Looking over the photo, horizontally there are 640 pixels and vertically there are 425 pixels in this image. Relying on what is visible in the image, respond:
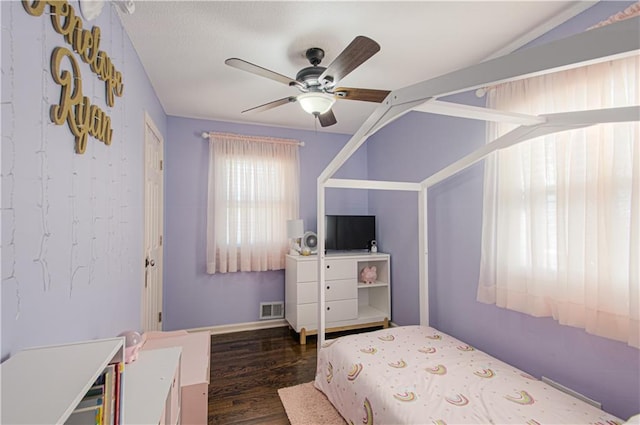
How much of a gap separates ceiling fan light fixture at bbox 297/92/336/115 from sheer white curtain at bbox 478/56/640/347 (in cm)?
123

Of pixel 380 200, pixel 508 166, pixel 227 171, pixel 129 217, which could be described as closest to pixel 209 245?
pixel 227 171

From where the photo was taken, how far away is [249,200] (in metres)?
3.56

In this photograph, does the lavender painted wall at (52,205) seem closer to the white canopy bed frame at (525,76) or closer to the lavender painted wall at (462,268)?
the white canopy bed frame at (525,76)

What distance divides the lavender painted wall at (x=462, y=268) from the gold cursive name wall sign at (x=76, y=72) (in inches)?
99.0

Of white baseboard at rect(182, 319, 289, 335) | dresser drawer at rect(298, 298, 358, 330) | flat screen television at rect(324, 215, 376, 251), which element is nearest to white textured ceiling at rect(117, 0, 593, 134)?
flat screen television at rect(324, 215, 376, 251)

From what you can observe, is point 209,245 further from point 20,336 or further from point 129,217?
point 20,336

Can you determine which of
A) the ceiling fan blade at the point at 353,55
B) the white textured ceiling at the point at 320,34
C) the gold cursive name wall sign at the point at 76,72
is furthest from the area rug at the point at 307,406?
the white textured ceiling at the point at 320,34

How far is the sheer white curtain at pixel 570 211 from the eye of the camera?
4.81ft

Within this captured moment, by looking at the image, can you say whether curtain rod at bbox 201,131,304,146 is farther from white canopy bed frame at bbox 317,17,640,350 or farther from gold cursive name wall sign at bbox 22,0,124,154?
gold cursive name wall sign at bbox 22,0,124,154

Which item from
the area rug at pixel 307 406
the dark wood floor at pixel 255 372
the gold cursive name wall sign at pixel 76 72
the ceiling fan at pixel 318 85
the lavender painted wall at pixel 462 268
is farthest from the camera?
the dark wood floor at pixel 255 372

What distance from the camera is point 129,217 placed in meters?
1.90

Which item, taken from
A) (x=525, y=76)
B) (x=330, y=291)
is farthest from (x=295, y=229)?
(x=525, y=76)

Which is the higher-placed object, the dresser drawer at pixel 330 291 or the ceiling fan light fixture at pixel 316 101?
the ceiling fan light fixture at pixel 316 101

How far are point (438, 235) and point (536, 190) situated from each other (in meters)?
1.04
